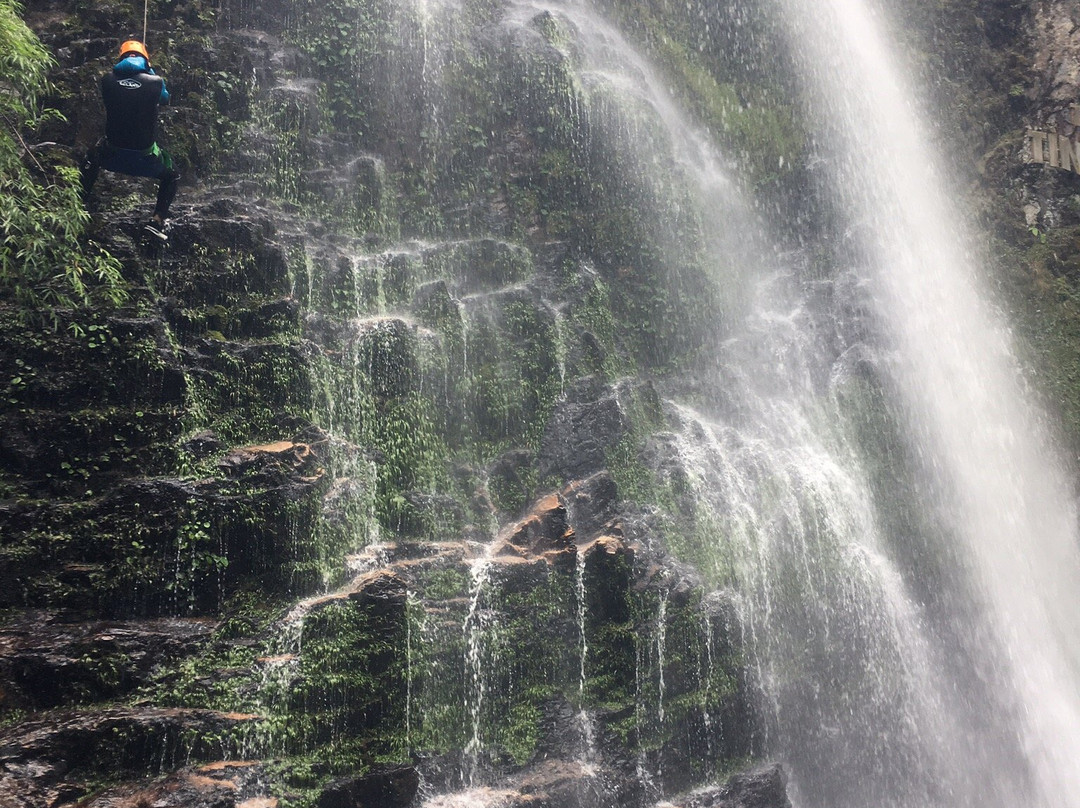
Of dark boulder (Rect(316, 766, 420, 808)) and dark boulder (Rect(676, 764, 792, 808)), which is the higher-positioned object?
dark boulder (Rect(316, 766, 420, 808))

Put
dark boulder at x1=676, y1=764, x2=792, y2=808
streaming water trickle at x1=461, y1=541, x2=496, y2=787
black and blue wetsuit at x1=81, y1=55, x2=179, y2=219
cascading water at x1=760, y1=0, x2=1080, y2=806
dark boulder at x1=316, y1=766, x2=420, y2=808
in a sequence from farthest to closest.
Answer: cascading water at x1=760, y1=0, x2=1080, y2=806 < dark boulder at x1=676, y1=764, x2=792, y2=808 < streaming water trickle at x1=461, y1=541, x2=496, y2=787 < dark boulder at x1=316, y1=766, x2=420, y2=808 < black and blue wetsuit at x1=81, y1=55, x2=179, y2=219

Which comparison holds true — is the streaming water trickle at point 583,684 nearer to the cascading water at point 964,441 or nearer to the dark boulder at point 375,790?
the dark boulder at point 375,790

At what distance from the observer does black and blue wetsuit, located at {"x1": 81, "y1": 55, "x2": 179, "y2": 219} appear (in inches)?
334

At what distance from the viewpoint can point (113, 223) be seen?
1195 cm

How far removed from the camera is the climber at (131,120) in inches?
335

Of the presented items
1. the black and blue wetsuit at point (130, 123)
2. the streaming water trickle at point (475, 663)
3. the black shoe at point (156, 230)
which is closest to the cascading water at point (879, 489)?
the streaming water trickle at point (475, 663)

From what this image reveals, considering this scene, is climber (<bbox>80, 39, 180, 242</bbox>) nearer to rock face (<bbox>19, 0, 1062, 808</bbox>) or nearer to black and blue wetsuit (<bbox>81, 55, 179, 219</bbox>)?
black and blue wetsuit (<bbox>81, 55, 179, 219</bbox>)

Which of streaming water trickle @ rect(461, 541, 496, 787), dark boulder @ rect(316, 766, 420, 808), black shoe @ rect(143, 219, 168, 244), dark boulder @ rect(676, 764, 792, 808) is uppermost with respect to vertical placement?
black shoe @ rect(143, 219, 168, 244)

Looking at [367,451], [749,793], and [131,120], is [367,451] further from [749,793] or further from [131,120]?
[749,793]

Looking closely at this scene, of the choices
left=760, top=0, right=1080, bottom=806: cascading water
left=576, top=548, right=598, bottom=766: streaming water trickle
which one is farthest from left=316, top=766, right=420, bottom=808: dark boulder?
left=760, top=0, right=1080, bottom=806: cascading water

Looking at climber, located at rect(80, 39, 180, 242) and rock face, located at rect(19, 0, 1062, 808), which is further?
rock face, located at rect(19, 0, 1062, 808)

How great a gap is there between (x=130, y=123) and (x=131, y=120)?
0.04 m

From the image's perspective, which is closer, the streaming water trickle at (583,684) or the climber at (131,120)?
the climber at (131,120)

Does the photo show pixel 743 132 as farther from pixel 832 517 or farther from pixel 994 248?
pixel 832 517
